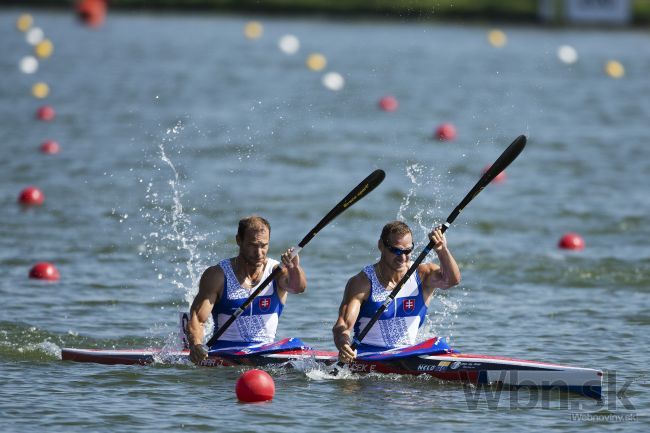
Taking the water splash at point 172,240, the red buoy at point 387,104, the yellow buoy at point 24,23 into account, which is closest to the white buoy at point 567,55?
the red buoy at point 387,104

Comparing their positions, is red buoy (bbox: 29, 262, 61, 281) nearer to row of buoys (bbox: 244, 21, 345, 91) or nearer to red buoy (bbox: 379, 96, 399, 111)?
red buoy (bbox: 379, 96, 399, 111)

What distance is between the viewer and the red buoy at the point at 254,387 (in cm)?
980

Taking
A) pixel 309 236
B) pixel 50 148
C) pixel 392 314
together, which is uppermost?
pixel 50 148

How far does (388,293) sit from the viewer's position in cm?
1059

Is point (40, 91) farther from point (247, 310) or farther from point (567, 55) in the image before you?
point (247, 310)

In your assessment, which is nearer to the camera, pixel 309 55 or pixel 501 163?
pixel 501 163

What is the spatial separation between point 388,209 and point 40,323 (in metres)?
7.98

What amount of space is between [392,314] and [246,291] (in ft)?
4.26

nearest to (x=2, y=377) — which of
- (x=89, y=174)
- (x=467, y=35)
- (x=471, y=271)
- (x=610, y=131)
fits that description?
(x=471, y=271)

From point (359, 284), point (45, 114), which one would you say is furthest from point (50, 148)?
point (359, 284)

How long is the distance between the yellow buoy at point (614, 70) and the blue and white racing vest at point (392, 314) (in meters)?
27.8

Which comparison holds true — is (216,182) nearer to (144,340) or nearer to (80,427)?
(144,340)

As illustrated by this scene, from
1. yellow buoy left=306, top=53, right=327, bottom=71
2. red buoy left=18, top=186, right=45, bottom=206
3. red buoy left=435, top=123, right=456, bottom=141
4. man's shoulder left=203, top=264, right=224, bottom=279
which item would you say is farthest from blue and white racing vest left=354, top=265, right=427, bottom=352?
yellow buoy left=306, top=53, right=327, bottom=71

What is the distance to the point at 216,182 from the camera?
69.4 ft
